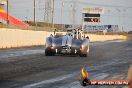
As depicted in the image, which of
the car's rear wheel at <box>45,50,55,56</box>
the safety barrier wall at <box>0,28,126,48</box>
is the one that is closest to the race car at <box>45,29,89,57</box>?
the car's rear wheel at <box>45,50,55,56</box>

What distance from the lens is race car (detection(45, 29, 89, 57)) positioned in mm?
21925

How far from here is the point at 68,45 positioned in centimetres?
2191

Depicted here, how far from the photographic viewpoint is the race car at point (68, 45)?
71.9ft

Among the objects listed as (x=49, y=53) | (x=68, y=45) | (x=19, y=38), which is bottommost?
(x=49, y=53)

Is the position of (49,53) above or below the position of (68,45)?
below

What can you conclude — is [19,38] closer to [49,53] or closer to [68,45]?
[49,53]

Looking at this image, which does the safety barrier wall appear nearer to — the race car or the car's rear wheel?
the car's rear wheel

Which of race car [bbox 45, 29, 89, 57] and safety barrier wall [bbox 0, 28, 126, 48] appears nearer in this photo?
race car [bbox 45, 29, 89, 57]

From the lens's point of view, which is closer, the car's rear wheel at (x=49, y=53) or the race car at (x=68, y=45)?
the race car at (x=68, y=45)

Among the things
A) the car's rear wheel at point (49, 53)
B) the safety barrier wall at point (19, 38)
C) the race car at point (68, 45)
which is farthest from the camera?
the safety barrier wall at point (19, 38)

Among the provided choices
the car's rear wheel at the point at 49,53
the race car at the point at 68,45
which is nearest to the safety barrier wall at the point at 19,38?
the car's rear wheel at the point at 49,53

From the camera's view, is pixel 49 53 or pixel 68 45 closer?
pixel 68 45

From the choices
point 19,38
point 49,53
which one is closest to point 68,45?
point 49,53

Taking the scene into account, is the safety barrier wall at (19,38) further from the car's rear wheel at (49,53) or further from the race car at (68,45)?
the race car at (68,45)
